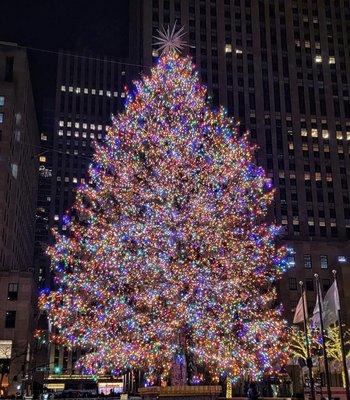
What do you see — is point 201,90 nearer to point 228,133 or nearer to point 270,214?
point 228,133

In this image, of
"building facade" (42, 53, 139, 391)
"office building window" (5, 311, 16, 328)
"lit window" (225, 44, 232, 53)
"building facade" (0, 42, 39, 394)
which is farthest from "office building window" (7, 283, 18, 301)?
"building facade" (42, 53, 139, 391)

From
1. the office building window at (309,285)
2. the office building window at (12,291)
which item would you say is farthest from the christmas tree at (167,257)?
the office building window at (309,285)

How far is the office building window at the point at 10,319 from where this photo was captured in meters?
76.8

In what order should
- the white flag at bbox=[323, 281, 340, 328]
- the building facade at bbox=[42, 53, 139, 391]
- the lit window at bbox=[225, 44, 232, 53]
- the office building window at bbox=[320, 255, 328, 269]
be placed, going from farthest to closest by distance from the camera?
the building facade at bbox=[42, 53, 139, 391]
the lit window at bbox=[225, 44, 232, 53]
the office building window at bbox=[320, 255, 328, 269]
the white flag at bbox=[323, 281, 340, 328]

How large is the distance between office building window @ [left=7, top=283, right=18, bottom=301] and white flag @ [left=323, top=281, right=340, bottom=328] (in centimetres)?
5872

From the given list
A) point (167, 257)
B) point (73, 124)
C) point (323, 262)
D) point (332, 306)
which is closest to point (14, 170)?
point (323, 262)

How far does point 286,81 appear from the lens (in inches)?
5054

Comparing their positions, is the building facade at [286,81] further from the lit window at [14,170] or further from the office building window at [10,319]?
the office building window at [10,319]

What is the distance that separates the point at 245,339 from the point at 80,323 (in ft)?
27.7

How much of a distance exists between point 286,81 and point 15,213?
226 ft

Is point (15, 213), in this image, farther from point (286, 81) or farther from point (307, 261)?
point (286, 81)

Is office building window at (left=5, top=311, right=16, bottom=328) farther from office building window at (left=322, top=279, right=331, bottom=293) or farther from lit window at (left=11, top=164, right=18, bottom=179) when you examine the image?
office building window at (left=322, top=279, right=331, bottom=293)

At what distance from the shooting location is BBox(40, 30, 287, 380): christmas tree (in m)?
26.9

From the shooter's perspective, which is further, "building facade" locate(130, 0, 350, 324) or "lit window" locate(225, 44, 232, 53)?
"lit window" locate(225, 44, 232, 53)
